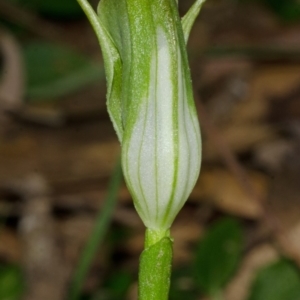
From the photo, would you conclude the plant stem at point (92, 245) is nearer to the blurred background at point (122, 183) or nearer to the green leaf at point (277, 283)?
the blurred background at point (122, 183)

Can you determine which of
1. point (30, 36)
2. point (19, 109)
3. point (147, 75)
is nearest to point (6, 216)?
point (19, 109)

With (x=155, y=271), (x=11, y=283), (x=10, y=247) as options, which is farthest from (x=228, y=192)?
(x=155, y=271)

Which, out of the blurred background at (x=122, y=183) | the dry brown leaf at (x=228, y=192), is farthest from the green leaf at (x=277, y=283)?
the dry brown leaf at (x=228, y=192)

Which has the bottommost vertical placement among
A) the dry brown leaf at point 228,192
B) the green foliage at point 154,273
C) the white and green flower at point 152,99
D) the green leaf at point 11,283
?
the dry brown leaf at point 228,192

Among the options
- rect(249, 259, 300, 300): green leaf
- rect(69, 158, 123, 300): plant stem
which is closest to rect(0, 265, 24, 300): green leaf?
rect(69, 158, 123, 300): plant stem

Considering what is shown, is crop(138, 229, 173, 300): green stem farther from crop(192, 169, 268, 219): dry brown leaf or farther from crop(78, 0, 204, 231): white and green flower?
crop(192, 169, 268, 219): dry brown leaf

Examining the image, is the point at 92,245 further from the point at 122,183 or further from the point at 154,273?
the point at 154,273
